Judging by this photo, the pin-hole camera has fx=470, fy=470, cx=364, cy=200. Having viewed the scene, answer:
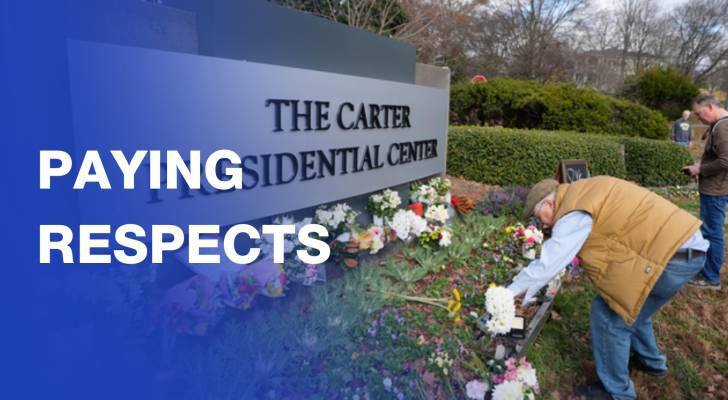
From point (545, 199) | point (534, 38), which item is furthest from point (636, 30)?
point (545, 199)

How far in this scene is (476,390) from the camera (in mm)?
2182

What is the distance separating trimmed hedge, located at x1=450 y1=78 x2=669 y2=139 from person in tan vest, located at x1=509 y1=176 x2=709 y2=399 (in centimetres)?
856

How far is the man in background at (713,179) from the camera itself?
3.87m

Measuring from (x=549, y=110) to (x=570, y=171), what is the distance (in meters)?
5.65

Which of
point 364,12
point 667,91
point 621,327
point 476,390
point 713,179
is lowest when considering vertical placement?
point 476,390

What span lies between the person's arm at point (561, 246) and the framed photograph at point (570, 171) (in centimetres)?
295

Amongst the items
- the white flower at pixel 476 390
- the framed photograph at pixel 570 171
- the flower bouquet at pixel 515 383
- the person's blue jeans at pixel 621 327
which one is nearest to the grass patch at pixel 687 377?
the person's blue jeans at pixel 621 327

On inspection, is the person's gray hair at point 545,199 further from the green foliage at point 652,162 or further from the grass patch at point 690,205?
the green foliage at point 652,162

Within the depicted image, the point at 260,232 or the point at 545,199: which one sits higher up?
the point at 545,199

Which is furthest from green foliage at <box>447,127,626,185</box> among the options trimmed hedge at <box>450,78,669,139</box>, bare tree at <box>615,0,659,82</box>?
bare tree at <box>615,0,659,82</box>

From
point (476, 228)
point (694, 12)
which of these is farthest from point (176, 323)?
point (694, 12)

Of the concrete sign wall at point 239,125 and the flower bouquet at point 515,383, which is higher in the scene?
the concrete sign wall at point 239,125

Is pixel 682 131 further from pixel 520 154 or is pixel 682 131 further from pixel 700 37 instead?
pixel 700 37

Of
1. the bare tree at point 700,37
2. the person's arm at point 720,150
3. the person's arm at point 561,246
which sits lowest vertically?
the person's arm at point 561,246
